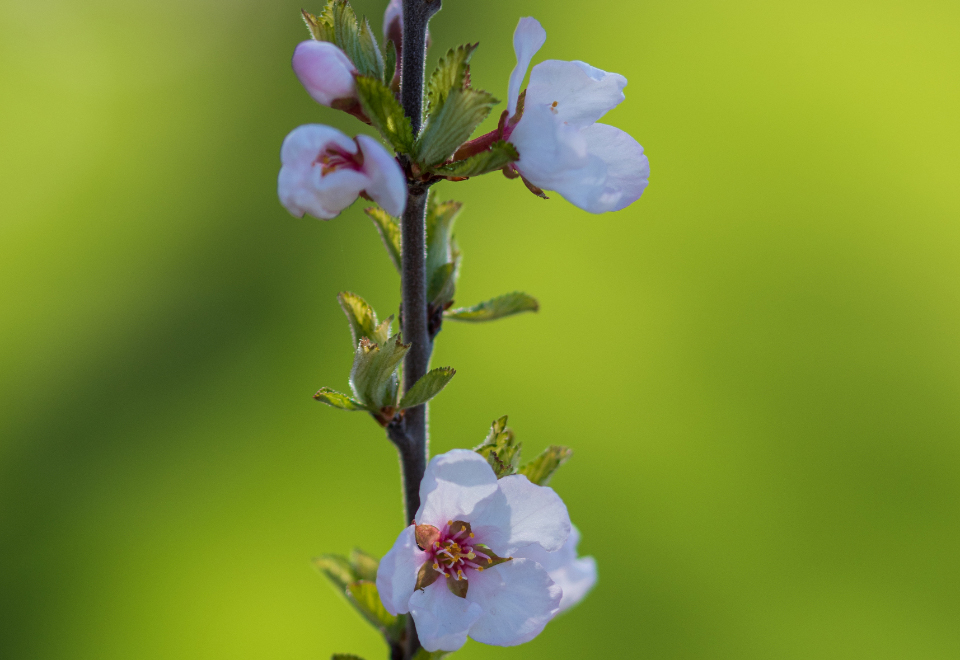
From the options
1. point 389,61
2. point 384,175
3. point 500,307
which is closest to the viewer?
point 384,175

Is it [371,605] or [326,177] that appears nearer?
[326,177]

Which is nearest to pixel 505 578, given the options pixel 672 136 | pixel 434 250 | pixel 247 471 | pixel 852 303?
pixel 434 250

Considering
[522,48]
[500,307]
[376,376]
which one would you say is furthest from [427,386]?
[522,48]

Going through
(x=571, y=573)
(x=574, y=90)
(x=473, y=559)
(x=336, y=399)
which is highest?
(x=574, y=90)

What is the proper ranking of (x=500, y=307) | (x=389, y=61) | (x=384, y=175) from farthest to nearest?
(x=500, y=307) → (x=389, y=61) → (x=384, y=175)

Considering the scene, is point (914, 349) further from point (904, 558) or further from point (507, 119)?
point (507, 119)

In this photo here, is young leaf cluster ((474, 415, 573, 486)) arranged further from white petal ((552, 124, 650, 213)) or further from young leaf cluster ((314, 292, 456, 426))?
white petal ((552, 124, 650, 213))

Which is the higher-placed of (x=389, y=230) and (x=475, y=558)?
(x=389, y=230)

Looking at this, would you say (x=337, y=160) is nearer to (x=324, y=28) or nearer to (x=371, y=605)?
(x=324, y=28)
